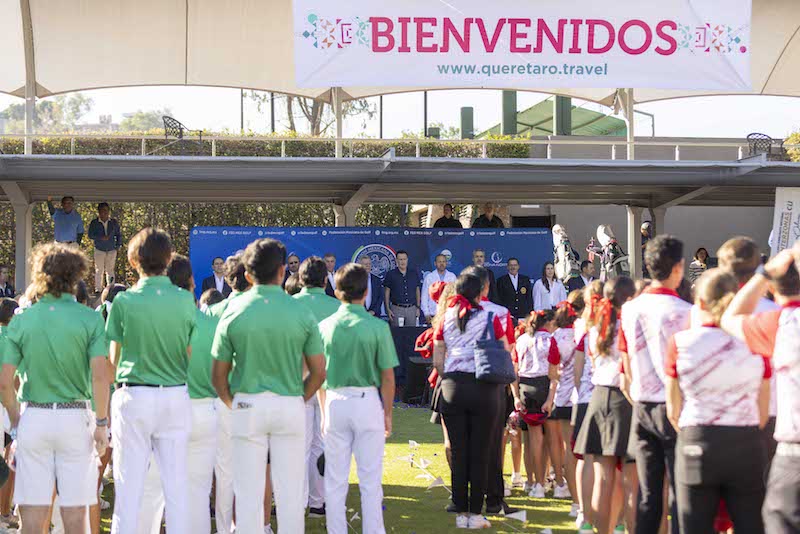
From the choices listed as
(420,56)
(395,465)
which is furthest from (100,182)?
(395,465)

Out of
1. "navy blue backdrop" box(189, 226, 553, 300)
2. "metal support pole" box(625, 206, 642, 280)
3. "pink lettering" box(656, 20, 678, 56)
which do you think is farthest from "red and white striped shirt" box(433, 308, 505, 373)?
"metal support pole" box(625, 206, 642, 280)

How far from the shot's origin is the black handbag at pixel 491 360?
25.8 ft

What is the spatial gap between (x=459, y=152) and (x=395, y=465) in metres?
18.6

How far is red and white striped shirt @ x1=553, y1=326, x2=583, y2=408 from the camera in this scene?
27.8 ft

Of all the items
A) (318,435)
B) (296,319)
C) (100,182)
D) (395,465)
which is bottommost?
(395,465)

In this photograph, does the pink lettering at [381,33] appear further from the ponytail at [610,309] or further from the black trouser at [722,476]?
the black trouser at [722,476]

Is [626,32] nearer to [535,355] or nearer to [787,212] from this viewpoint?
[787,212]

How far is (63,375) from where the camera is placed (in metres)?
5.80

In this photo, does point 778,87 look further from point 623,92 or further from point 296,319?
point 296,319

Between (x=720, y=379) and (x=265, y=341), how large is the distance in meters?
2.57

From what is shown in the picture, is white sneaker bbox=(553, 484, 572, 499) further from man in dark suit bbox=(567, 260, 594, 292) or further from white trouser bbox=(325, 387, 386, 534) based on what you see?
man in dark suit bbox=(567, 260, 594, 292)

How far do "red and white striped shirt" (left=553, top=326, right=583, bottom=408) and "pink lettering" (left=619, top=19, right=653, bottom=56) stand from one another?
10286mm

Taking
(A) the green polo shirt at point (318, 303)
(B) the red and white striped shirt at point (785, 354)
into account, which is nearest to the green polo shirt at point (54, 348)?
(A) the green polo shirt at point (318, 303)

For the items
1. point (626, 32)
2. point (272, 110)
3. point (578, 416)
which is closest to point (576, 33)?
point (626, 32)
